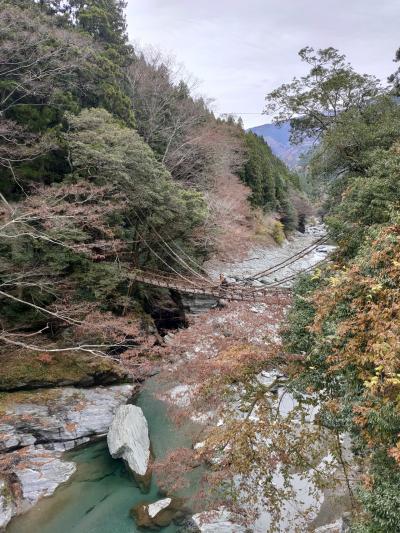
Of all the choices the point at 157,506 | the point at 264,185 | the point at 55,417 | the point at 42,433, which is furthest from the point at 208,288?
the point at 264,185

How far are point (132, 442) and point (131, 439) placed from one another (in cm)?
6

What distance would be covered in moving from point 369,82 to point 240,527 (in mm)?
8611

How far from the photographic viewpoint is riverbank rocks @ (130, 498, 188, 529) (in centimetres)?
473

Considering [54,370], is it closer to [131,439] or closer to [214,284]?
[131,439]

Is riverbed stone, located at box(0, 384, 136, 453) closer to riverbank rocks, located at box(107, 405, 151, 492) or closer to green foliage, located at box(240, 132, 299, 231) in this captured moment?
riverbank rocks, located at box(107, 405, 151, 492)

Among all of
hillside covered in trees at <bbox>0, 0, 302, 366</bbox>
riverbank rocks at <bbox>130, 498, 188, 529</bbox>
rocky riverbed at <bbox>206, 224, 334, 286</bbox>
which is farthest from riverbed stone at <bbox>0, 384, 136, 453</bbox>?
rocky riverbed at <bbox>206, 224, 334, 286</bbox>

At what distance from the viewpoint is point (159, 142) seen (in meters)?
13.3

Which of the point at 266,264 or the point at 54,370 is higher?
the point at 266,264

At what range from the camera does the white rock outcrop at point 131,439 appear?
567 cm

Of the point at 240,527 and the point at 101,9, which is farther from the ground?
the point at 101,9

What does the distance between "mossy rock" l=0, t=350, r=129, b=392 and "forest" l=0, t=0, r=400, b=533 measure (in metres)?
0.04

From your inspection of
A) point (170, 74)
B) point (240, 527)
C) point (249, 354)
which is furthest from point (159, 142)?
point (240, 527)

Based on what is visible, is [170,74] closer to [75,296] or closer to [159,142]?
[159,142]

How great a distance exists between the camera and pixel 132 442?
592 cm
